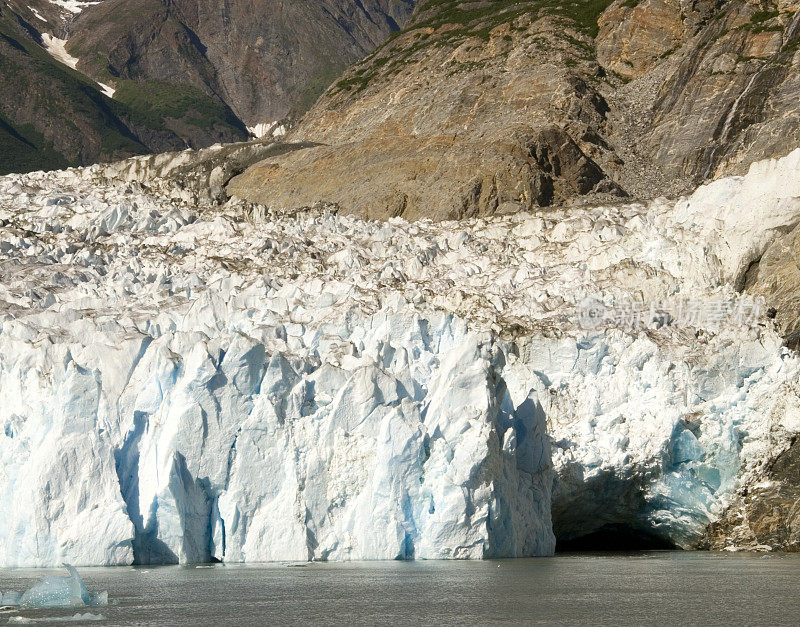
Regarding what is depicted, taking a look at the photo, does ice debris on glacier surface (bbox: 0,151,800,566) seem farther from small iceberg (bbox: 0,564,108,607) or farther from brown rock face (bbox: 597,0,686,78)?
brown rock face (bbox: 597,0,686,78)

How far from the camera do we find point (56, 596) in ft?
77.3

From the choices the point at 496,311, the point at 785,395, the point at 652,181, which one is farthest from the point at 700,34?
the point at 785,395

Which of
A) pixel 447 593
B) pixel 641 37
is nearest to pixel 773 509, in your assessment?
pixel 447 593

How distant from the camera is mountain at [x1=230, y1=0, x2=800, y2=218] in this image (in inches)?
2665

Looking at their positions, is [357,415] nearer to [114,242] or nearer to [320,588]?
[320,588]

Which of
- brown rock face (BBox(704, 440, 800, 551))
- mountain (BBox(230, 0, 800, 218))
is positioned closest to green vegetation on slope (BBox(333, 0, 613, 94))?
mountain (BBox(230, 0, 800, 218))

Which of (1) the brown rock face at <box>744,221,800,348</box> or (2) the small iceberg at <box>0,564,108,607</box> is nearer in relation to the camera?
(2) the small iceberg at <box>0,564,108,607</box>

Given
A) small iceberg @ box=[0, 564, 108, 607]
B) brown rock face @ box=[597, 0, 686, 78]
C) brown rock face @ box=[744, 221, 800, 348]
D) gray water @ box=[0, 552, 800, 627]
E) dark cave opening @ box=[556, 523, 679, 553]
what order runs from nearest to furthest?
gray water @ box=[0, 552, 800, 627] → small iceberg @ box=[0, 564, 108, 607] → brown rock face @ box=[744, 221, 800, 348] → dark cave opening @ box=[556, 523, 679, 553] → brown rock face @ box=[597, 0, 686, 78]

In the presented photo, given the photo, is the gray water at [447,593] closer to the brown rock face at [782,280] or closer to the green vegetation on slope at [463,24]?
the brown rock face at [782,280]

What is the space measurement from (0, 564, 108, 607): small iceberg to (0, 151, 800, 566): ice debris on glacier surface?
5.21 m

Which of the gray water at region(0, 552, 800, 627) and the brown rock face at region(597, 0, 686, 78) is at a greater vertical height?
the brown rock face at region(597, 0, 686, 78)

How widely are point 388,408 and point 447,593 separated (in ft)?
23.2

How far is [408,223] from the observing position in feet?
208

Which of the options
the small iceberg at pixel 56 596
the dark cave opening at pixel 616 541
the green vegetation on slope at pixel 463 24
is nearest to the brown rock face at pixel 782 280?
the dark cave opening at pixel 616 541
